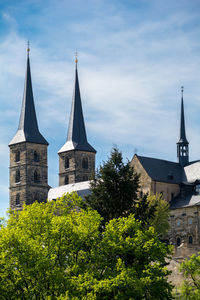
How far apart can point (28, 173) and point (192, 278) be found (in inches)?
2930

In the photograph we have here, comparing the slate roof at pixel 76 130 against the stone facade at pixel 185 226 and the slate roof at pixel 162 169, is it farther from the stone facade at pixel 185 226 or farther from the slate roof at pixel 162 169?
the stone facade at pixel 185 226

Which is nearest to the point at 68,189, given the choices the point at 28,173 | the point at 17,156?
the point at 28,173

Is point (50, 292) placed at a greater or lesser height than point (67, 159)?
lesser

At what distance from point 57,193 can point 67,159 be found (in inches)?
348

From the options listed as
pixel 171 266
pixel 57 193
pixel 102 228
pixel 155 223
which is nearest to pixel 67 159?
pixel 57 193

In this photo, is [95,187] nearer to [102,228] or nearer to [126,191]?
[126,191]

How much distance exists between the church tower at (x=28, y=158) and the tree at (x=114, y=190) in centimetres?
7001

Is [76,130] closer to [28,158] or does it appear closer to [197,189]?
[28,158]

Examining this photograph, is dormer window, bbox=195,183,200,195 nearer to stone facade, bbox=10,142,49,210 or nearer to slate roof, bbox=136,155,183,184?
slate roof, bbox=136,155,183,184

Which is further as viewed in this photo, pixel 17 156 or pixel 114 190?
pixel 17 156

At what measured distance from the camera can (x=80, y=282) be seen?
42438mm

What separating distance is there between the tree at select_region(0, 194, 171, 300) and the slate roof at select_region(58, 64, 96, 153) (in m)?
81.3

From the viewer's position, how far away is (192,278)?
2073 inches

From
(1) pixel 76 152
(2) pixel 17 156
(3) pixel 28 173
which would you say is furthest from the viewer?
(1) pixel 76 152
